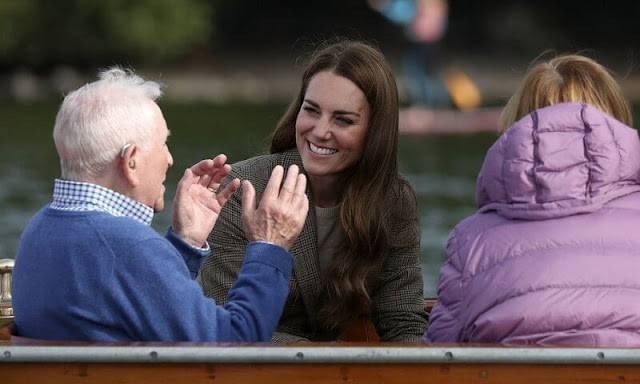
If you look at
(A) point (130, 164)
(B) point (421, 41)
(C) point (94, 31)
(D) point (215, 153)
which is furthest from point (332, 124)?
(C) point (94, 31)

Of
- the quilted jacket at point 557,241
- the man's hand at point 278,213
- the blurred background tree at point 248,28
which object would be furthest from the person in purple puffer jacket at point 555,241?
the blurred background tree at point 248,28

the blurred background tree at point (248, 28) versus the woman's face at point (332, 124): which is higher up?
the blurred background tree at point (248, 28)

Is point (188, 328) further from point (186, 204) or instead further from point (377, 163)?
point (377, 163)

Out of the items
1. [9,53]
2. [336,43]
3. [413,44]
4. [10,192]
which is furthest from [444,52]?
[336,43]

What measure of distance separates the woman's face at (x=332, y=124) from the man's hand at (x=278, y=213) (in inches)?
28.5

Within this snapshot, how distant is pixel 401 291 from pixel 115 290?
1180 mm

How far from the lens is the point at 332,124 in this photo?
3814 mm

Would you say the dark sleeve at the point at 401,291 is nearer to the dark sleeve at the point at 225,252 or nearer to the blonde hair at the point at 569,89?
the dark sleeve at the point at 225,252

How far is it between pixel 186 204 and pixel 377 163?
0.70m

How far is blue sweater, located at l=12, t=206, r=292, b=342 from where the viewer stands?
2887 millimetres

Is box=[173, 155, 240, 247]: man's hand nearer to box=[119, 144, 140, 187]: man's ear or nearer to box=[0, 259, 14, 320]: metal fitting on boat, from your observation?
box=[119, 144, 140, 187]: man's ear

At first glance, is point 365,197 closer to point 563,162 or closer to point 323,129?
point 323,129

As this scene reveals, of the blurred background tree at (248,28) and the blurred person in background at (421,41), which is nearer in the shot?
the blurred person in background at (421,41)

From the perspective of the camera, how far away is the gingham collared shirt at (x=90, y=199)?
9.64 ft
